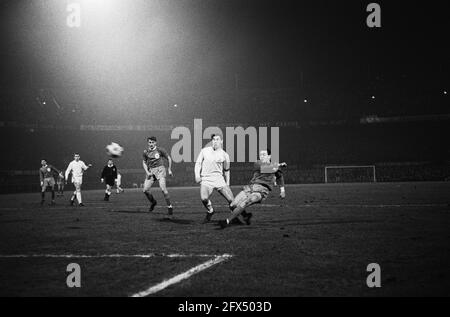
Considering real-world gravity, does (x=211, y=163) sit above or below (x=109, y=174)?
above

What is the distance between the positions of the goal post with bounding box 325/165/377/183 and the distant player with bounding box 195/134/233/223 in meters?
33.3

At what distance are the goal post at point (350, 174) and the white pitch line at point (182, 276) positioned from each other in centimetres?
3774

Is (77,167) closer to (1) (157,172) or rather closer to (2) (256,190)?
(1) (157,172)

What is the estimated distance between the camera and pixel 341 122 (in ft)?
154

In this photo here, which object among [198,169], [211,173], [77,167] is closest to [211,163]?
[211,173]

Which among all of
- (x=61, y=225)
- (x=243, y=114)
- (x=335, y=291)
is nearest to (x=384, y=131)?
(x=243, y=114)

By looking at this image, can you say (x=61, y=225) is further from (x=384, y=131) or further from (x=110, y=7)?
(x=384, y=131)

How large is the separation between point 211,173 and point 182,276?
5.76 metres

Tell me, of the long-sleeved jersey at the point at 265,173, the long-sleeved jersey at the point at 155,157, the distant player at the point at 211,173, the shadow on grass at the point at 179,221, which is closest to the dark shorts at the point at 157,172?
the long-sleeved jersey at the point at 155,157

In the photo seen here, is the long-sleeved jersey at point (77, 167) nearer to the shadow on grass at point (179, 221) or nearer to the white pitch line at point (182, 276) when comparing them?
the shadow on grass at point (179, 221)

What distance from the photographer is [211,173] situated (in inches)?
416

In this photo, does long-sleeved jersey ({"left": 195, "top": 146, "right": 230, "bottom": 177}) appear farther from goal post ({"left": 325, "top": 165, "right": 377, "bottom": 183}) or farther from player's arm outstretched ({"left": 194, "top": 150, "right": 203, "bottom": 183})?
goal post ({"left": 325, "top": 165, "right": 377, "bottom": 183})

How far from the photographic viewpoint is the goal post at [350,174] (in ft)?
137
